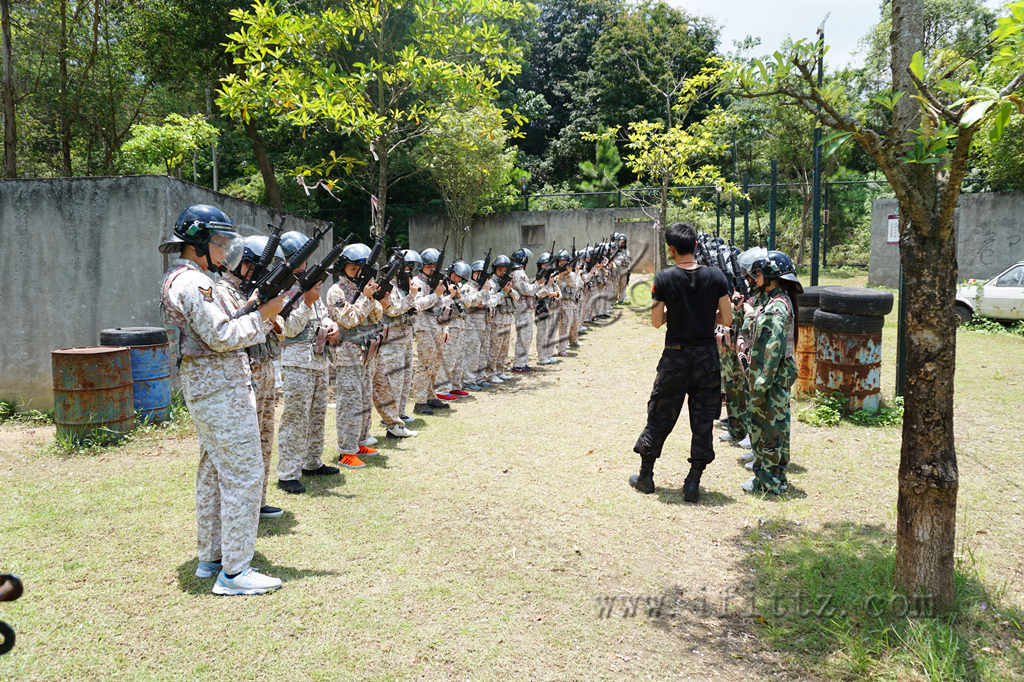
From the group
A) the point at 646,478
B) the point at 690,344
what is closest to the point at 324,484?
the point at 646,478

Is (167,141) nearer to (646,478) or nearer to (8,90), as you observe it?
(8,90)

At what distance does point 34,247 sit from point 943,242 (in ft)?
31.4

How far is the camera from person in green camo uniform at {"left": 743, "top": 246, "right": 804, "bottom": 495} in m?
5.37

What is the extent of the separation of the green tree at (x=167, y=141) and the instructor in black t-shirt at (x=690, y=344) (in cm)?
1650

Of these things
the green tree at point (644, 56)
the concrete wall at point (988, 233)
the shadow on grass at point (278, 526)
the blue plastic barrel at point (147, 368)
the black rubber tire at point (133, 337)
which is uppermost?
the green tree at point (644, 56)

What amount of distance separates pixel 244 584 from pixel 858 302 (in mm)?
6622

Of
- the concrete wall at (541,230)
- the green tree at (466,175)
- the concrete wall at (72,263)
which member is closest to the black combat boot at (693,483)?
the concrete wall at (72,263)

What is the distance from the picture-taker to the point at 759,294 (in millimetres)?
5996

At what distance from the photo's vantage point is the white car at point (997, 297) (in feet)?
43.9

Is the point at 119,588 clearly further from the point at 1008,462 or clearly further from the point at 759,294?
the point at 1008,462

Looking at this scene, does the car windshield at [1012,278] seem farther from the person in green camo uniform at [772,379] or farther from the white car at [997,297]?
the person in green camo uniform at [772,379]

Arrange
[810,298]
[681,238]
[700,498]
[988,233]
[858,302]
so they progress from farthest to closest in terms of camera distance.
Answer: [988,233], [810,298], [858,302], [700,498], [681,238]

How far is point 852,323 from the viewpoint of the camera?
7.34 meters

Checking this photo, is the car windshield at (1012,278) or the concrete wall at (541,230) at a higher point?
the concrete wall at (541,230)
